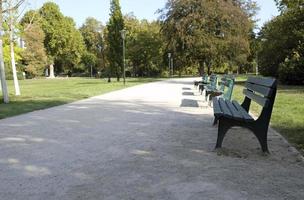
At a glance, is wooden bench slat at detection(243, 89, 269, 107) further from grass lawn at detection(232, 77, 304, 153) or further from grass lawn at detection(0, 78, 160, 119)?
grass lawn at detection(0, 78, 160, 119)

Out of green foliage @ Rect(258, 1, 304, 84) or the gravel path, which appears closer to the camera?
the gravel path

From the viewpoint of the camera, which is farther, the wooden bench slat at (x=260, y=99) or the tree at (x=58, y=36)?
the tree at (x=58, y=36)

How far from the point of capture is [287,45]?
1153 inches

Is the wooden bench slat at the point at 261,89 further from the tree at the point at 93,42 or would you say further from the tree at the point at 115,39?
the tree at the point at 93,42

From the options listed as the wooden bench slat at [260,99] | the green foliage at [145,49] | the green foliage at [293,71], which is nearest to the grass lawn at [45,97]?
the wooden bench slat at [260,99]

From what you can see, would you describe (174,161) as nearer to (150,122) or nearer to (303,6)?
(150,122)

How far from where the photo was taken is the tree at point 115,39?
40.1 meters

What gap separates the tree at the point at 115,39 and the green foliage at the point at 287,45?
1449 cm

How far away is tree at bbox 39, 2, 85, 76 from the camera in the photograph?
76.5m

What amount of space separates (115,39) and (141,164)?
1393 inches

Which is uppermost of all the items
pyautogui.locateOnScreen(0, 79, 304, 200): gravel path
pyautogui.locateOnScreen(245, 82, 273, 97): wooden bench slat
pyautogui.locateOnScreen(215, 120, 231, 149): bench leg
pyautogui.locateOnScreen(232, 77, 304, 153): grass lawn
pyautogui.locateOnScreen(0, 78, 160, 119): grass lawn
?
pyautogui.locateOnScreen(245, 82, 273, 97): wooden bench slat

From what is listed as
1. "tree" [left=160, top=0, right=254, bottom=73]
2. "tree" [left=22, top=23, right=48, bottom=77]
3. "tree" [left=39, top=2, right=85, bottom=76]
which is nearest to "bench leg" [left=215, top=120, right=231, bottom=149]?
"tree" [left=160, top=0, right=254, bottom=73]

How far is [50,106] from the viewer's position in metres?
14.3

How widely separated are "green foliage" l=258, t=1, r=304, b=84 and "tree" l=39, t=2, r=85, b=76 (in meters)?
52.0
